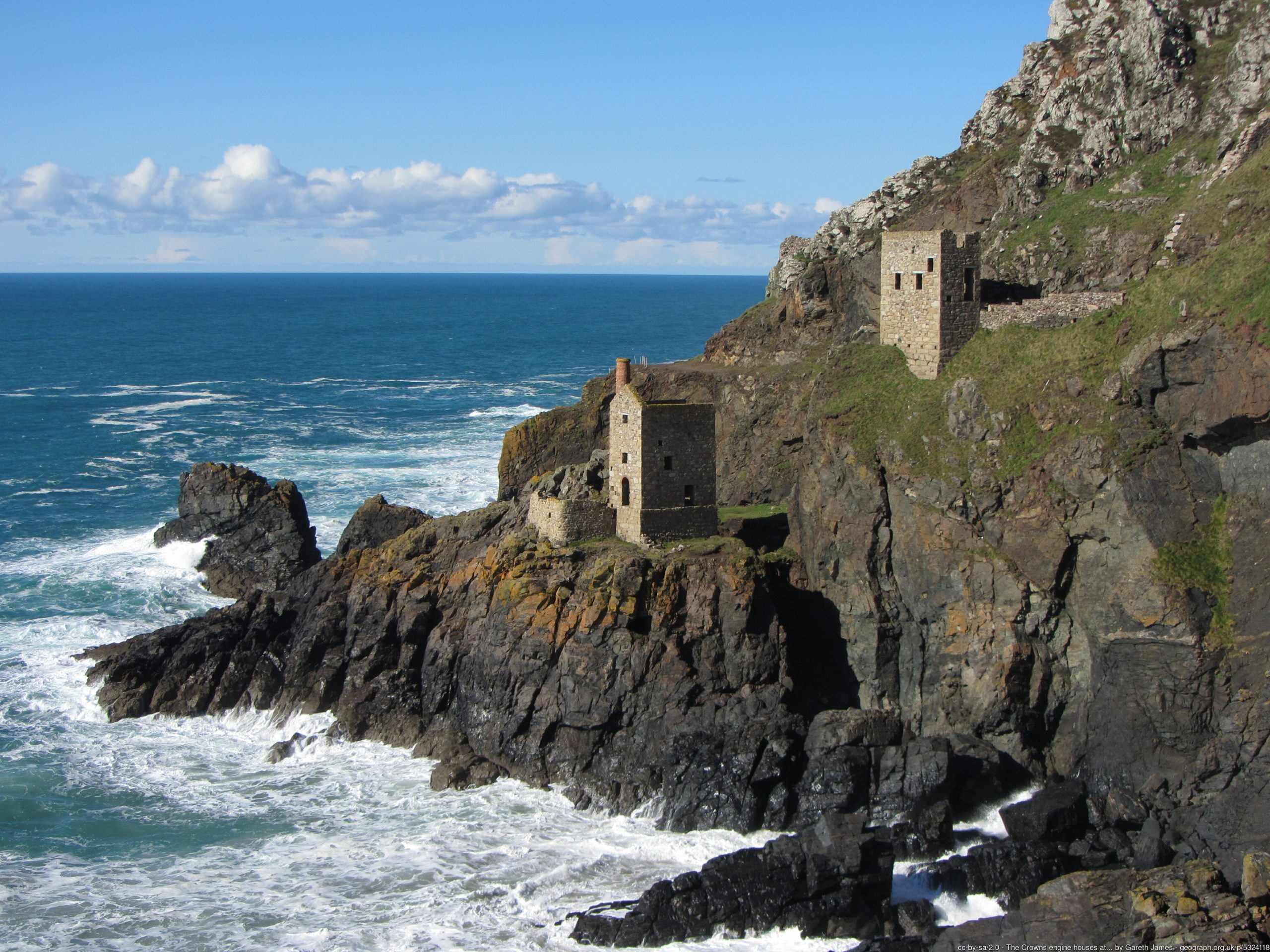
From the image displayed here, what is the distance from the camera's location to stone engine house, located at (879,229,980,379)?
50.5 meters

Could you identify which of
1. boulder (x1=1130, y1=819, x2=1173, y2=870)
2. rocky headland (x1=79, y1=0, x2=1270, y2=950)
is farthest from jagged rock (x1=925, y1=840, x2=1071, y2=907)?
boulder (x1=1130, y1=819, x2=1173, y2=870)

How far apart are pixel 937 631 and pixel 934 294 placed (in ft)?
41.1

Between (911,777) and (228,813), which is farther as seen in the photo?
(228,813)

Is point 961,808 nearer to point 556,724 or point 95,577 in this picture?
point 556,724

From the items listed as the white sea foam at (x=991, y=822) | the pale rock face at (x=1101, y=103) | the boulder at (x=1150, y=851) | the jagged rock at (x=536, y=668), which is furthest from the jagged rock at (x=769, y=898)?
the pale rock face at (x=1101, y=103)

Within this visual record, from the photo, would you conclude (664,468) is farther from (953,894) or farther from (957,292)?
(953,894)

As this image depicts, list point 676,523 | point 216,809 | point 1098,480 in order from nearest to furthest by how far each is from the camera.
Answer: point 1098,480
point 216,809
point 676,523

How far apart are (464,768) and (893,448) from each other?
1800 cm

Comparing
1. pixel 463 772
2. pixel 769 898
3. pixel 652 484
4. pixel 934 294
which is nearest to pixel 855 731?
pixel 769 898

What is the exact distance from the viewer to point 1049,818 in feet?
131

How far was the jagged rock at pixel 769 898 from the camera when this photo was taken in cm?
3609

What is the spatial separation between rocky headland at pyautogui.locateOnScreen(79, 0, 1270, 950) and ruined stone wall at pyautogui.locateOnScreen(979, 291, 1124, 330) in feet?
1.98

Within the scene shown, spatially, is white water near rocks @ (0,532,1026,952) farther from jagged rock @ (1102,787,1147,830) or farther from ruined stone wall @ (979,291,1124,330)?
ruined stone wall @ (979,291,1124,330)

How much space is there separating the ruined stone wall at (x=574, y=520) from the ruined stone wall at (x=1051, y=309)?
1545 cm
